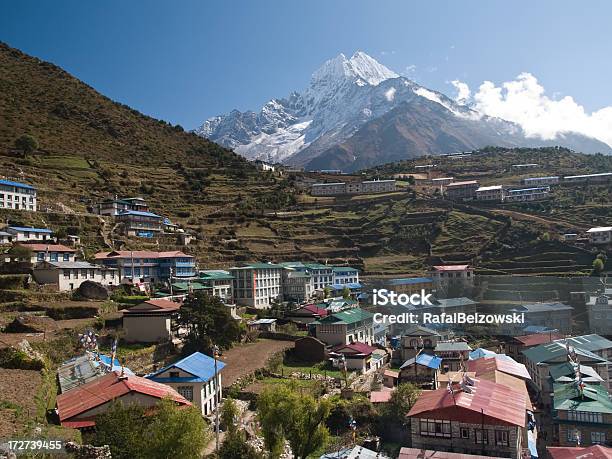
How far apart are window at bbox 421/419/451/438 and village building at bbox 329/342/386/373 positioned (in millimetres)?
14452

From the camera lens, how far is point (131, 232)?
166 ft

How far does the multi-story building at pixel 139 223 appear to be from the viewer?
50875 millimetres

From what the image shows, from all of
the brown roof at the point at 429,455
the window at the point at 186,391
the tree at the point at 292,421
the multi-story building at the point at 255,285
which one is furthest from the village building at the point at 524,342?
the window at the point at 186,391

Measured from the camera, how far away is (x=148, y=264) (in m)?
42.9

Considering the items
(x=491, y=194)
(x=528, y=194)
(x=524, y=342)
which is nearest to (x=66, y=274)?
(x=524, y=342)

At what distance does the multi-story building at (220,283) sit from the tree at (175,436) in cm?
2935

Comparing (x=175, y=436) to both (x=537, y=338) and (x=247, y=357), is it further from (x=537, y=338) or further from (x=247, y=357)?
(x=537, y=338)

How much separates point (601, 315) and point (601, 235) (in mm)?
25881

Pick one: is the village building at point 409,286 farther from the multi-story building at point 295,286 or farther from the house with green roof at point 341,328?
the house with green roof at point 341,328

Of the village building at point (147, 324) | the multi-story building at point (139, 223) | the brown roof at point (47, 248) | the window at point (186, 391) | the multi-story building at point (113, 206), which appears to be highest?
the multi-story building at point (113, 206)

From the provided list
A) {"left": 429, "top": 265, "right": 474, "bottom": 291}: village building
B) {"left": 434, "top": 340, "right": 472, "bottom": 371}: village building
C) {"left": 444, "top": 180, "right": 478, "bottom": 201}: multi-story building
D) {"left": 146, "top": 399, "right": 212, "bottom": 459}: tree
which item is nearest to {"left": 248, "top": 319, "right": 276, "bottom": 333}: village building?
{"left": 434, "top": 340, "right": 472, "bottom": 371}: village building

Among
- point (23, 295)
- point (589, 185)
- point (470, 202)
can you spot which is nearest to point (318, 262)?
point (470, 202)

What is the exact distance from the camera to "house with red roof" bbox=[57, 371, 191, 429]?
15.7 metres

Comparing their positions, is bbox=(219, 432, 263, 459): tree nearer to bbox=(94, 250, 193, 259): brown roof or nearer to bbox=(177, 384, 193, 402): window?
bbox=(177, 384, 193, 402): window
